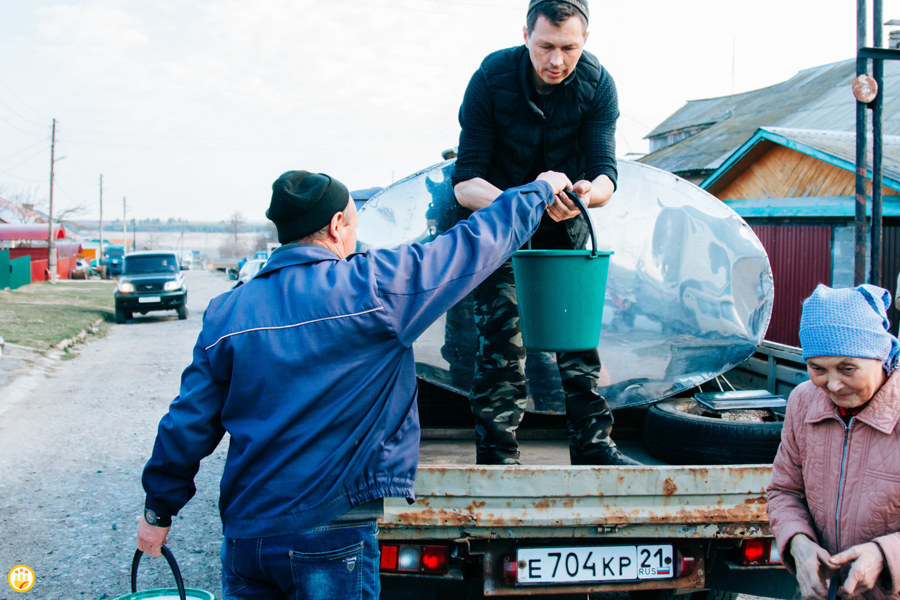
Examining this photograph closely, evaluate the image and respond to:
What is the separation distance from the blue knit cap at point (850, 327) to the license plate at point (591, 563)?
104 cm

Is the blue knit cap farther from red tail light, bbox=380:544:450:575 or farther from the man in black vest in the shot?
red tail light, bbox=380:544:450:575

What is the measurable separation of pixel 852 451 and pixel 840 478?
8cm

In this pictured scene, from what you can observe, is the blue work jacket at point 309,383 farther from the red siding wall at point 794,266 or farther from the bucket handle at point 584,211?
the red siding wall at point 794,266

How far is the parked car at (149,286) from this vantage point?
1766cm

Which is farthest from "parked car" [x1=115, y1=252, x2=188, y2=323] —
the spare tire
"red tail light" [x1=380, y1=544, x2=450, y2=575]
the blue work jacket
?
the blue work jacket

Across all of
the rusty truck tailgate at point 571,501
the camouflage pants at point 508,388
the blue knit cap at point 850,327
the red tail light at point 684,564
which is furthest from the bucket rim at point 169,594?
the blue knit cap at point 850,327

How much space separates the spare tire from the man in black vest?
0.30 metres

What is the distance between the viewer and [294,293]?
1816 millimetres

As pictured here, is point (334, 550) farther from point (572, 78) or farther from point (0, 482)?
point (0, 482)

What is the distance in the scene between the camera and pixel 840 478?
1891 mm

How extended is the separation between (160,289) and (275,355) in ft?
57.0

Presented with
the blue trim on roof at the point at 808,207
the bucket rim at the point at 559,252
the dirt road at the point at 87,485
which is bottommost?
the dirt road at the point at 87,485

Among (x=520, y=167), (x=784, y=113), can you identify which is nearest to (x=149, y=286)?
(x=520, y=167)

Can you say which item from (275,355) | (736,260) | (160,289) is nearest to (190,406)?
(275,355)
